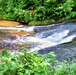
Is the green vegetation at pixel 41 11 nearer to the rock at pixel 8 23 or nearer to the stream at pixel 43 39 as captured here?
the rock at pixel 8 23

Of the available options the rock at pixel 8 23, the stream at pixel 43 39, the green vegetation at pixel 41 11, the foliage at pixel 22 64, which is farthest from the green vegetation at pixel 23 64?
the rock at pixel 8 23

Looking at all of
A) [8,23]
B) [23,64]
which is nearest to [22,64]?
[23,64]

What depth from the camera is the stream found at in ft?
30.9

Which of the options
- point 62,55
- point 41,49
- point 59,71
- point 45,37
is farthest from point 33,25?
point 59,71

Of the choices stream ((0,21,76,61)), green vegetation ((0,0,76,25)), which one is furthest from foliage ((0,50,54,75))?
green vegetation ((0,0,76,25))

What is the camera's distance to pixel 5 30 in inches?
551

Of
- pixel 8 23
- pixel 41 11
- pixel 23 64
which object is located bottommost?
pixel 8 23

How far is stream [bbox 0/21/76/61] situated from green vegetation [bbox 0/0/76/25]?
46.2 inches

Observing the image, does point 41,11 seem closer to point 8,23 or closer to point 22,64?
point 8,23

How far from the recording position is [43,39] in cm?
1206

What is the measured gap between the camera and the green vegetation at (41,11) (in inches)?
599

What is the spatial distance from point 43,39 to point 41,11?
4216 millimetres

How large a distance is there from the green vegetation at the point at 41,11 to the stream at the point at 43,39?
117cm

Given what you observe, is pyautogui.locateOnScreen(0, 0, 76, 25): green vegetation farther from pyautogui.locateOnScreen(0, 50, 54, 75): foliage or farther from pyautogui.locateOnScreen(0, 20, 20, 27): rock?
pyautogui.locateOnScreen(0, 50, 54, 75): foliage
